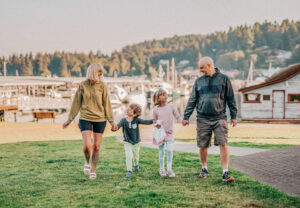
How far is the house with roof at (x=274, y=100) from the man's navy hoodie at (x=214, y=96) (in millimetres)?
20349

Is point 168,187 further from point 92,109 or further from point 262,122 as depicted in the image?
point 262,122

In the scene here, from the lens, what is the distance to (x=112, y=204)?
4.04 meters

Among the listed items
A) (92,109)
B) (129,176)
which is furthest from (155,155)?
(92,109)

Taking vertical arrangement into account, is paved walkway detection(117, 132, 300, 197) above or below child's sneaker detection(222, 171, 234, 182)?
below

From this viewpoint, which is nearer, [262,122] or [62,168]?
[62,168]

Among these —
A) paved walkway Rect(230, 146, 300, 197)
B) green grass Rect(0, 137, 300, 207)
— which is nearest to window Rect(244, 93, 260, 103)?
paved walkway Rect(230, 146, 300, 197)

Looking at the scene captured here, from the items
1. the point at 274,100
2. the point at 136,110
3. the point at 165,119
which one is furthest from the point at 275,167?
the point at 274,100

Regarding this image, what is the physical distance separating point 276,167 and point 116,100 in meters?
53.2

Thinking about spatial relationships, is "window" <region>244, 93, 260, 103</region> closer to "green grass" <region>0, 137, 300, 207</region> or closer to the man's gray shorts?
"green grass" <region>0, 137, 300, 207</region>

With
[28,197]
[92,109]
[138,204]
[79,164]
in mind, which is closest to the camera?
[138,204]

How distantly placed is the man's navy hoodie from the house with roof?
801 inches

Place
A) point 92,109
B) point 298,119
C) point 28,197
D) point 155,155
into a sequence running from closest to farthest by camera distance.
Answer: point 28,197 → point 92,109 → point 155,155 → point 298,119

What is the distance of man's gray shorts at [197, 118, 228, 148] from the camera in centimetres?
511

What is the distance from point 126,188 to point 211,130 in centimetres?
168
